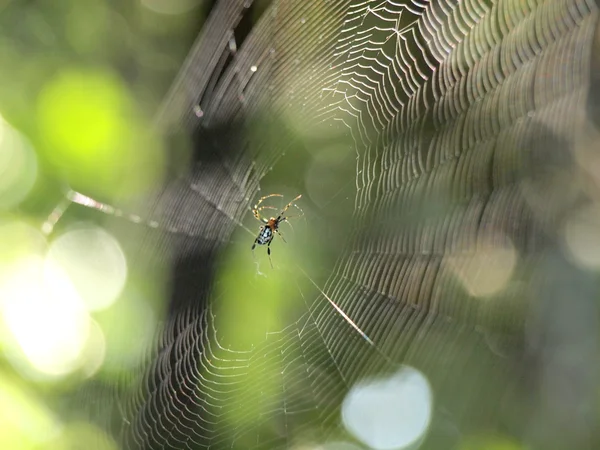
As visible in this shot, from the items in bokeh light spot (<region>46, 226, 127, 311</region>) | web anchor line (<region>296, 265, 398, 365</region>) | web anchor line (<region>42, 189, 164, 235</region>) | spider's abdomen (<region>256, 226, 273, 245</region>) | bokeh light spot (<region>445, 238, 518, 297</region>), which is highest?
bokeh light spot (<region>445, 238, 518, 297</region>)

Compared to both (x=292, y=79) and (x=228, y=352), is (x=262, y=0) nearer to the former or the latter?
(x=292, y=79)

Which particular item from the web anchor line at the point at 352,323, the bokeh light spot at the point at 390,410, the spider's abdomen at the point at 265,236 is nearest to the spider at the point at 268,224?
the spider's abdomen at the point at 265,236

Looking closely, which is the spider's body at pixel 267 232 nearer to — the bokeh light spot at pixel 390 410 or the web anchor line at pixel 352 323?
the web anchor line at pixel 352 323

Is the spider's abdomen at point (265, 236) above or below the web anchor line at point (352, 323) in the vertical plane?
above

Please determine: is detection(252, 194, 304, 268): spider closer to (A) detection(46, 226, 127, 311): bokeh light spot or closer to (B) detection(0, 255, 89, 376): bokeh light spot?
(A) detection(46, 226, 127, 311): bokeh light spot

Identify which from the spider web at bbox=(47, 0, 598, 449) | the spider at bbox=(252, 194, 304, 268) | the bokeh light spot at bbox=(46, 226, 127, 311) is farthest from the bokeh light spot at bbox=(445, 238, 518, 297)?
the bokeh light spot at bbox=(46, 226, 127, 311)

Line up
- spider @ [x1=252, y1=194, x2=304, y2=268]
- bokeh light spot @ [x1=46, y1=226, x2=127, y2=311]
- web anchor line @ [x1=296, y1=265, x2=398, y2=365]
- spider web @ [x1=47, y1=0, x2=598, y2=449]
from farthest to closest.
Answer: spider @ [x1=252, y1=194, x2=304, y2=268] < bokeh light spot @ [x1=46, y1=226, x2=127, y2=311] < web anchor line @ [x1=296, y1=265, x2=398, y2=365] < spider web @ [x1=47, y1=0, x2=598, y2=449]

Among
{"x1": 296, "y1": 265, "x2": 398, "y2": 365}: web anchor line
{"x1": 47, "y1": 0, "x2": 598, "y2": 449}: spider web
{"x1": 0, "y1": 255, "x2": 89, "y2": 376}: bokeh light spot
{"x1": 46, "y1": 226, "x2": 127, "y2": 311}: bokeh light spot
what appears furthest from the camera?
{"x1": 46, "y1": 226, "x2": 127, "y2": 311}: bokeh light spot
